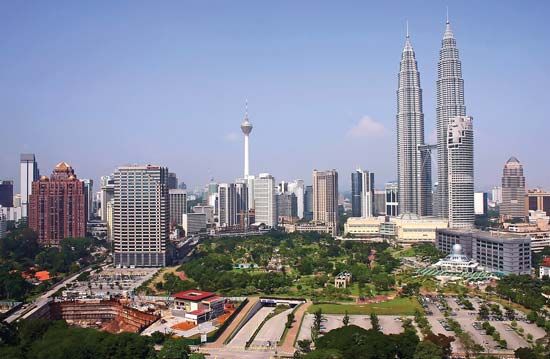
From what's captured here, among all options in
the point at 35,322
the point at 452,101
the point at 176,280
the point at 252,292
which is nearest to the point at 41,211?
the point at 176,280

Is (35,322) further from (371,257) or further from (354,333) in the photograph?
(371,257)

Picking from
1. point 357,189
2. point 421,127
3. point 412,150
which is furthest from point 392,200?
point 421,127

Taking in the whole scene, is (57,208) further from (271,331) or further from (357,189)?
(357,189)

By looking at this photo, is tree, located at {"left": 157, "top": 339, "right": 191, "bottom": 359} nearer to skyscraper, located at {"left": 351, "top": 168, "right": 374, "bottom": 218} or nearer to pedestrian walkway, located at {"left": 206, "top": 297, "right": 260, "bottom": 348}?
pedestrian walkway, located at {"left": 206, "top": 297, "right": 260, "bottom": 348}

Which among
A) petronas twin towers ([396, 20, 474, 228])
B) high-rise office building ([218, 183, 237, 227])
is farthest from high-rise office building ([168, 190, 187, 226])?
petronas twin towers ([396, 20, 474, 228])

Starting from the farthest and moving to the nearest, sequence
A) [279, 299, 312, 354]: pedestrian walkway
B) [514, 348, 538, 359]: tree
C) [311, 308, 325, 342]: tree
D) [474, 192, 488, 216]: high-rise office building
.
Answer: [474, 192, 488, 216]: high-rise office building < [311, 308, 325, 342]: tree < [279, 299, 312, 354]: pedestrian walkway < [514, 348, 538, 359]: tree
